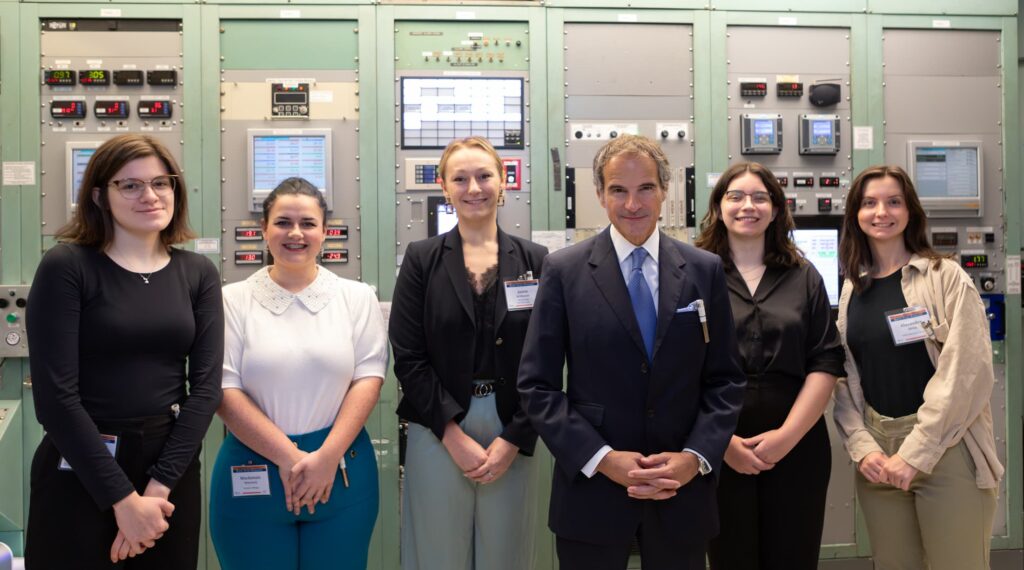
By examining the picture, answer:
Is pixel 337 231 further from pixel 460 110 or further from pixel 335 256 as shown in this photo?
pixel 460 110

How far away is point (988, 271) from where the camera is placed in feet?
12.0

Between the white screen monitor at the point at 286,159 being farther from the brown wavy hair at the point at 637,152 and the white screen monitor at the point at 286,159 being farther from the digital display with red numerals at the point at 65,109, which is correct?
the brown wavy hair at the point at 637,152

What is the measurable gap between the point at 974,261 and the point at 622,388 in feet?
9.40

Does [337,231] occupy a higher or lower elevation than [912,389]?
higher

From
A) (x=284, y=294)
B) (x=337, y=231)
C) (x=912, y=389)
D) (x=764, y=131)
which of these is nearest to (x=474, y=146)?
(x=284, y=294)

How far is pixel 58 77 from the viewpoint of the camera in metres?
3.32

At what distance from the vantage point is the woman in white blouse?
199 cm

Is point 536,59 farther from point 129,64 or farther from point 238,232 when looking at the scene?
point 129,64

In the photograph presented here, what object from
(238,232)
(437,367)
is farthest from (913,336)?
(238,232)

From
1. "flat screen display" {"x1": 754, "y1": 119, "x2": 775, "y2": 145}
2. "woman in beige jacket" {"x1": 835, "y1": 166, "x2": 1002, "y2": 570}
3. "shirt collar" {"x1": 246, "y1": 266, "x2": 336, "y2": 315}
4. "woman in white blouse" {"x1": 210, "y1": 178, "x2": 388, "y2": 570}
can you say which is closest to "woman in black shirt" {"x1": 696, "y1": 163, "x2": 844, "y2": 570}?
"woman in beige jacket" {"x1": 835, "y1": 166, "x2": 1002, "y2": 570}

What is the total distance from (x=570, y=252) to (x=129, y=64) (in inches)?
104

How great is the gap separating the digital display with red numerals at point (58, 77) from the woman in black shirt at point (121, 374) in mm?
1861

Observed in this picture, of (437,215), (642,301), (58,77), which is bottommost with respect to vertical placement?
(642,301)

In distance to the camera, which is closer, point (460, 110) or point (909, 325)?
point (909, 325)
